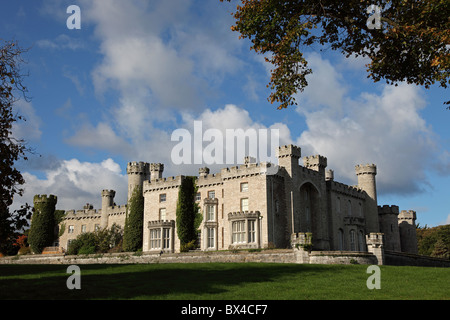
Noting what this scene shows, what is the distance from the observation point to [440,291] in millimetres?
17391

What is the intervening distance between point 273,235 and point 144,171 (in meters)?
19.1

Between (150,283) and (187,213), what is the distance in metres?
28.8

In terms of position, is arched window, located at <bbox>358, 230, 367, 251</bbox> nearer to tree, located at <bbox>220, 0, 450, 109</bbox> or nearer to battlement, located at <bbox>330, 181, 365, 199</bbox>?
battlement, located at <bbox>330, 181, 365, 199</bbox>

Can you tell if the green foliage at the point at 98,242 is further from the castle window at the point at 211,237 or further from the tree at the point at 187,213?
the castle window at the point at 211,237

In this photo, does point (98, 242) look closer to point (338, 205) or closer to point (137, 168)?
point (137, 168)

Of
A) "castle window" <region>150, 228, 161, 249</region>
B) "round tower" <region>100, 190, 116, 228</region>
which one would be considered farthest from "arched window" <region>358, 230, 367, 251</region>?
"round tower" <region>100, 190, 116, 228</region>

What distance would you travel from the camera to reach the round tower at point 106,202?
6089cm

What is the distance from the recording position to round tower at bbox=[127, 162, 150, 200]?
53156mm

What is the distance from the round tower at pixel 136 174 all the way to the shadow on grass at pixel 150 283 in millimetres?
30553

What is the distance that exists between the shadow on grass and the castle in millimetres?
17973

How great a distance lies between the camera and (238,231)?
42.2 m

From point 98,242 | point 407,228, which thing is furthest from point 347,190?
point 98,242
